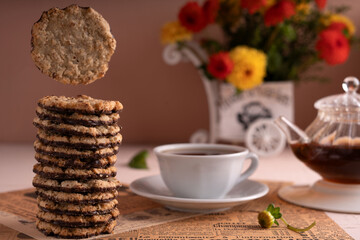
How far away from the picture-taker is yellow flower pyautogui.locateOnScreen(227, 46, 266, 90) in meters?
1.70

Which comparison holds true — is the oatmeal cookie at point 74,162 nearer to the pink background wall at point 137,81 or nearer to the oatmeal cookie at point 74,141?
the oatmeal cookie at point 74,141

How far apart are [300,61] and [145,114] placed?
64cm

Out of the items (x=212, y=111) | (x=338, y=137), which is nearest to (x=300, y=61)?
(x=212, y=111)

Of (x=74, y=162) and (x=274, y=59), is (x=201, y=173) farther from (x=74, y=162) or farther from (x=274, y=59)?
(x=274, y=59)

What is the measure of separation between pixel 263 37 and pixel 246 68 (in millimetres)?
213

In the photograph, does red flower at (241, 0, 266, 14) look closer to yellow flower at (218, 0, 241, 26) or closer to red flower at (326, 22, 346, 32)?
yellow flower at (218, 0, 241, 26)

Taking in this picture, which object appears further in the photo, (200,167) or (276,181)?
(276,181)

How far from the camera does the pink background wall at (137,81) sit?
1924mm

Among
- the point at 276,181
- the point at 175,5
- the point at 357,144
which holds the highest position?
the point at 175,5

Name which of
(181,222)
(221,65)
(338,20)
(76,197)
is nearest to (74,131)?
(76,197)

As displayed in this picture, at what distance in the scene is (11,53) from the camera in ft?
6.34

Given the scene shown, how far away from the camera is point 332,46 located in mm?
1764

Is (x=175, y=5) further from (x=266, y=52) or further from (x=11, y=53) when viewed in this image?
(x=11, y=53)

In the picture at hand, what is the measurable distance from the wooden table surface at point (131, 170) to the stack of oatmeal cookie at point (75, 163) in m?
0.40
